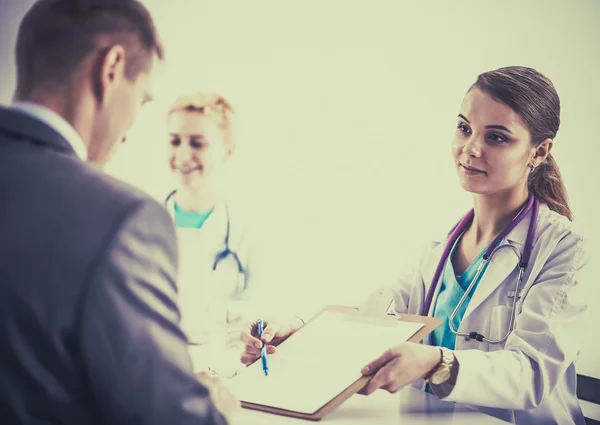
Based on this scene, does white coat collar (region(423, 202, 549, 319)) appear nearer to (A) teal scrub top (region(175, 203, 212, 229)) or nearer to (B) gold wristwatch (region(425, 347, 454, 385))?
(B) gold wristwatch (region(425, 347, 454, 385))

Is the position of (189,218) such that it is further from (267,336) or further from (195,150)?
(267,336)

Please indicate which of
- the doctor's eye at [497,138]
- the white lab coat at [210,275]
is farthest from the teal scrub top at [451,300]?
the white lab coat at [210,275]

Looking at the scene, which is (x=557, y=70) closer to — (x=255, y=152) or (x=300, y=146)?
(x=300, y=146)

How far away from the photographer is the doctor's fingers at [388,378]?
111 centimetres

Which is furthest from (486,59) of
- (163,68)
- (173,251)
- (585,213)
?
(173,251)

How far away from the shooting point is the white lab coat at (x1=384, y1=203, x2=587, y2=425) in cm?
134

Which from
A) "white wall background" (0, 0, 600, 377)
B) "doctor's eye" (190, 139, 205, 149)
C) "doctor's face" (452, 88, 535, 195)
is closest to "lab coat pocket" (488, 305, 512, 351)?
"doctor's face" (452, 88, 535, 195)

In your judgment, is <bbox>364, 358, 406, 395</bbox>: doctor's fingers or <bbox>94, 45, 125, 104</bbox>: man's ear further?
<bbox>364, 358, 406, 395</bbox>: doctor's fingers

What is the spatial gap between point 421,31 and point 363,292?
3.36 feet

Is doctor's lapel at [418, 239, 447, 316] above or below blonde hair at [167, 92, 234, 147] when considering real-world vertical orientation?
below

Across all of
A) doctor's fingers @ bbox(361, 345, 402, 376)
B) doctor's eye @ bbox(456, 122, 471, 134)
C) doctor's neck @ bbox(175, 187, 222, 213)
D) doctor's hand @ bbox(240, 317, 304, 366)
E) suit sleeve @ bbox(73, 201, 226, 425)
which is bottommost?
doctor's hand @ bbox(240, 317, 304, 366)

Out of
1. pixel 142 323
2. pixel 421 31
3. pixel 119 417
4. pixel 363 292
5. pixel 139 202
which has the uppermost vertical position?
pixel 421 31

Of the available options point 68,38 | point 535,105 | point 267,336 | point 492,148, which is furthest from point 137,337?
point 535,105

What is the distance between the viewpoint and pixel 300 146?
243 centimetres
